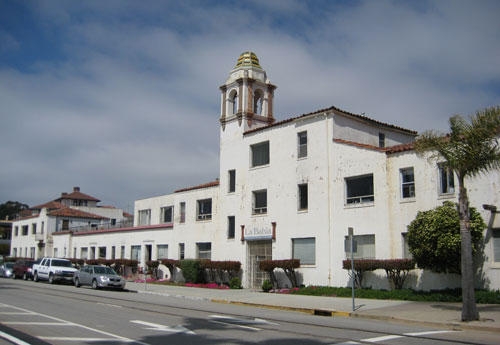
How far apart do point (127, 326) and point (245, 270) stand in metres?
18.1

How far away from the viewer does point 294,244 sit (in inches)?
1135

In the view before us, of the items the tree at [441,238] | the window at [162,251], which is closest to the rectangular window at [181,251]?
the window at [162,251]

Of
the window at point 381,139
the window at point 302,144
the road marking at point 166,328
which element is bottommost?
the road marking at point 166,328

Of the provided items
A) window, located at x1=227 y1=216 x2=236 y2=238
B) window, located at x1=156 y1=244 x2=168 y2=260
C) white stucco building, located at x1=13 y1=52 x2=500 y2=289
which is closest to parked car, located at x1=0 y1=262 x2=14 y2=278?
white stucco building, located at x1=13 y1=52 x2=500 y2=289

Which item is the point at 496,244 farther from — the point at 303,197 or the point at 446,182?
the point at 303,197

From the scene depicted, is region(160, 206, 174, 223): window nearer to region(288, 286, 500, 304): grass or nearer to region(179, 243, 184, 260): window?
region(179, 243, 184, 260): window

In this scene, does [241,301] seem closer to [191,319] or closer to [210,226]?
[191,319]

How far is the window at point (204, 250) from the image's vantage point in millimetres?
35125

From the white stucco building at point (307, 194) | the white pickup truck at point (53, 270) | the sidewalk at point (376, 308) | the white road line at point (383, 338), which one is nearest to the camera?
the white road line at point (383, 338)

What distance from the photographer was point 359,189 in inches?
→ 1025

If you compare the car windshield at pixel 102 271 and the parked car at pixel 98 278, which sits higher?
the car windshield at pixel 102 271

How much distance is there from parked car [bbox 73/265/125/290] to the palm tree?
→ 20121 mm

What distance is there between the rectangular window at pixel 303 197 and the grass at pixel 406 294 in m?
4.29

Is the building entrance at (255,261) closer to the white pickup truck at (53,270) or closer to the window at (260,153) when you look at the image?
the window at (260,153)
